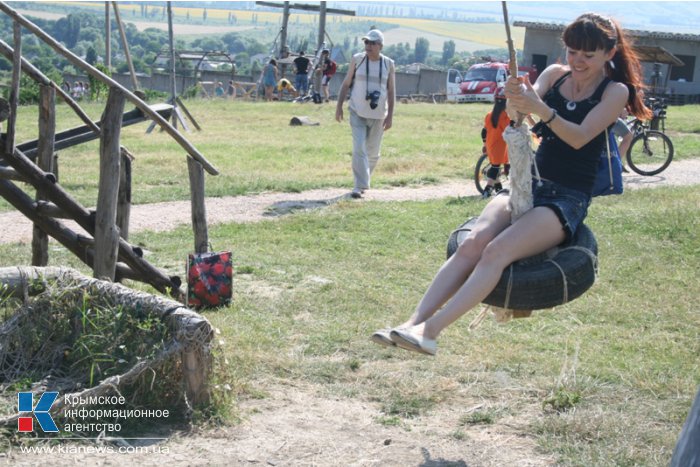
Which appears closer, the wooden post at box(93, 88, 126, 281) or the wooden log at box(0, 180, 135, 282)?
the wooden post at box(93, 88, 126, 281)

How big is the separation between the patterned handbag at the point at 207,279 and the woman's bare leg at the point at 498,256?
2.70 metres

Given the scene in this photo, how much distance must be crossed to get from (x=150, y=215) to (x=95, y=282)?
217 inches

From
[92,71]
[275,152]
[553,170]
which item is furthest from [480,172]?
[553,170]

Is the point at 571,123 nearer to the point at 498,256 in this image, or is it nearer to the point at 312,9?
the point at 498,256

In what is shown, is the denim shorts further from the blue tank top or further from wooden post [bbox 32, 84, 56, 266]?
wooden post [bbox 32, 84, 56, 266]

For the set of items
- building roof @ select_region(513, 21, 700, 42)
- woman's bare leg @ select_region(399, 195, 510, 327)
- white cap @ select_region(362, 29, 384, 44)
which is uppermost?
building roof @ select_region(513, 21, 700, 42)

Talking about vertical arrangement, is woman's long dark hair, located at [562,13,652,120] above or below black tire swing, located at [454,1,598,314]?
above

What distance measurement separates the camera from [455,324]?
275 inches

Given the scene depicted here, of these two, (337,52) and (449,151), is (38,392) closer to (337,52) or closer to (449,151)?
(449,151)

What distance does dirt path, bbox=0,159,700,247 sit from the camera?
10406 millimetres

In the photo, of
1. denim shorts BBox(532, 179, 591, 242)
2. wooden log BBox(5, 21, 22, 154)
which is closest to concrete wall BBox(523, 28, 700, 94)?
wooden log BBox(5, 21, 22, 154)

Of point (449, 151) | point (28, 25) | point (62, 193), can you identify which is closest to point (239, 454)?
point (62, 193)

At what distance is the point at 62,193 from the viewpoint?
6.83m

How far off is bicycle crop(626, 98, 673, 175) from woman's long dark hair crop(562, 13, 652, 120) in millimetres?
10192
